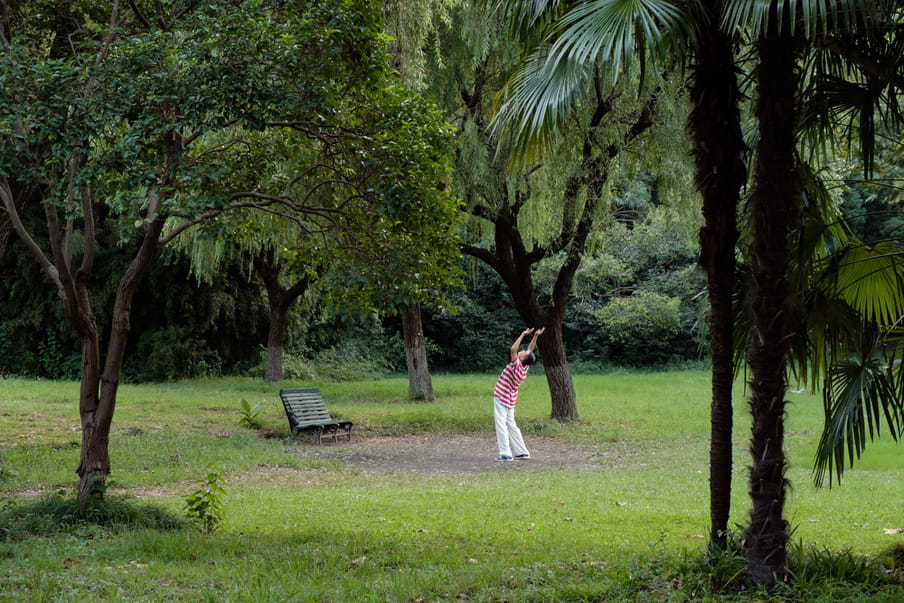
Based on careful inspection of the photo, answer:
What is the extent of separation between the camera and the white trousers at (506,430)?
13117 mm

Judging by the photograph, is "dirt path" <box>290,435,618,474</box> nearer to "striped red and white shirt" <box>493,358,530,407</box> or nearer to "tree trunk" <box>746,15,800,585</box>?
"striped red and white shirt" <box>493,358,530,407</box>

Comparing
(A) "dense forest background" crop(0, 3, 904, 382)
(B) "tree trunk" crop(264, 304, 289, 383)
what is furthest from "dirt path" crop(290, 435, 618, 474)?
(B) "tree trunk" crop(264, 304, 289, 383)

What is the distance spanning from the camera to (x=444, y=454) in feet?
46.3

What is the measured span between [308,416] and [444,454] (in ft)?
9.54

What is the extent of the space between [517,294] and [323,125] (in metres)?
9.56

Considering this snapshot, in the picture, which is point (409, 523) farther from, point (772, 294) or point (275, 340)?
point (275, 340)

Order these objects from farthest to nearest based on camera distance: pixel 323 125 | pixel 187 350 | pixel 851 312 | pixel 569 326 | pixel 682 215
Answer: pixel 569 326, pixel 187 350, pixel 682 215, pixel 323 125, pixel 851 312

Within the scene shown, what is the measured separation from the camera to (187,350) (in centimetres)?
2572

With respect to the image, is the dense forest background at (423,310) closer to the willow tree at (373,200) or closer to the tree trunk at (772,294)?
the willow tree at (373,200)

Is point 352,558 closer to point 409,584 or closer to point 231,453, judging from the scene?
point 409,584

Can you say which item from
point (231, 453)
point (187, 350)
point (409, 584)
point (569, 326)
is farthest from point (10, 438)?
point (569, 326)

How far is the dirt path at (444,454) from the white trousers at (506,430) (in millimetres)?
258

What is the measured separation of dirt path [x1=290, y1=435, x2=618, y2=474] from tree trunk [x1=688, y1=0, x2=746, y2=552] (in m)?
6.65

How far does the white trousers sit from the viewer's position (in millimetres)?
13117
